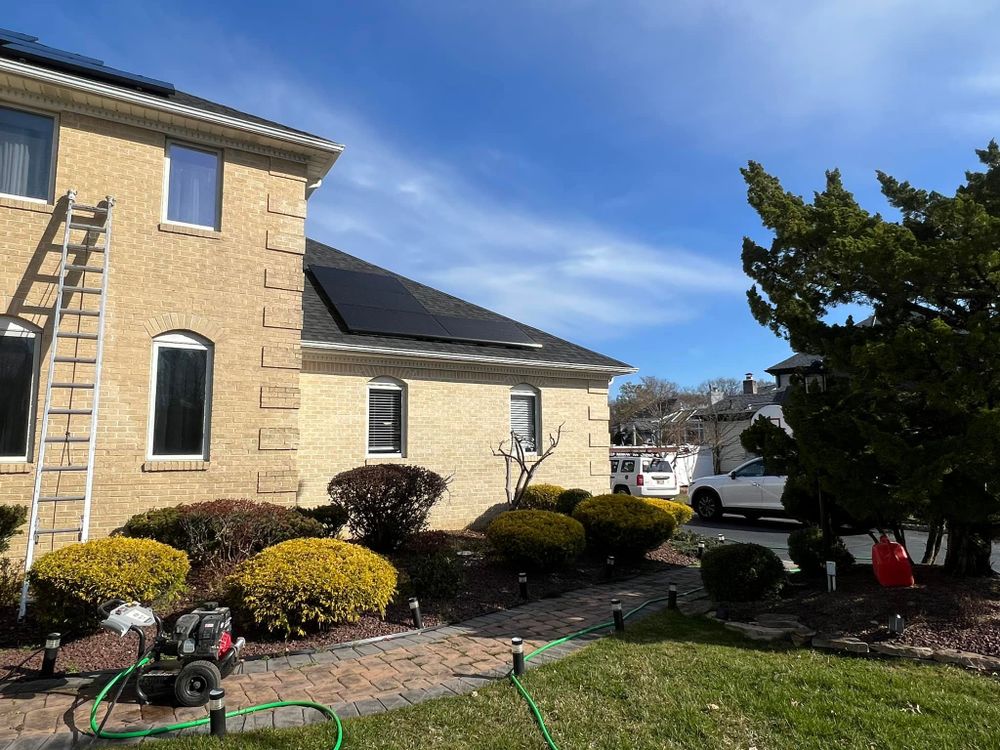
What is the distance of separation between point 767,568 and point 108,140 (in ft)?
34.1

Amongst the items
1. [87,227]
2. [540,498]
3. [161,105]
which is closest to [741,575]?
[540,498]

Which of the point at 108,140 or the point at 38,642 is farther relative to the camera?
the point at 108,140

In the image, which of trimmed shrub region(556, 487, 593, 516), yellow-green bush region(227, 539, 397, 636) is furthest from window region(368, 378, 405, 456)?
yellow-green bush region(227, 539, 397, 636)

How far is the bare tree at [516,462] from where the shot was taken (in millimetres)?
13148

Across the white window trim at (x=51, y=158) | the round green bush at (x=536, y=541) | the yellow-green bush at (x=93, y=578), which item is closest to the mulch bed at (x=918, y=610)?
the round green bush at (x=536, y=541)

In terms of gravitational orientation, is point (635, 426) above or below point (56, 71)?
below

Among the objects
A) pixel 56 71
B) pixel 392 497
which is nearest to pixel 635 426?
pixel 392 497

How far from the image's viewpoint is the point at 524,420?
14195 mm

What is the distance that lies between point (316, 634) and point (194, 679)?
1.63 meters

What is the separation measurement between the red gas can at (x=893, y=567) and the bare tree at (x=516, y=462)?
698 centimetres

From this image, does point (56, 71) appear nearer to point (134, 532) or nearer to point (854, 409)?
point (134, 532)

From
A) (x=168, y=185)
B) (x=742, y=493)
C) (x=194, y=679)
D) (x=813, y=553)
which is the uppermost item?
(x=168, y=185)

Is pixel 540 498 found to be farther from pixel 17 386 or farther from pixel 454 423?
pixel 17 386

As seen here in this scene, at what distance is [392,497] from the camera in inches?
365
